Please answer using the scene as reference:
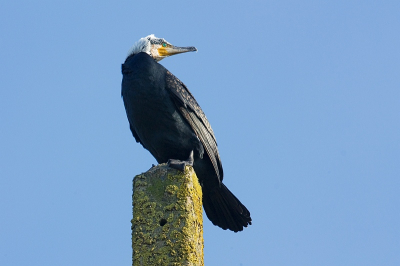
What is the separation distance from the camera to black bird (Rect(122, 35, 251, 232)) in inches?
311

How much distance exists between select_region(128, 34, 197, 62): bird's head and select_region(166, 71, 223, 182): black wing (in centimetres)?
54

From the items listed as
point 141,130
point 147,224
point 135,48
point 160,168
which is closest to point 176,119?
point 141,130

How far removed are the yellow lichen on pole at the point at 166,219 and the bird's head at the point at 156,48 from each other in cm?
270

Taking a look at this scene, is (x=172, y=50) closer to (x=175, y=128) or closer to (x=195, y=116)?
(x=195, y=116)

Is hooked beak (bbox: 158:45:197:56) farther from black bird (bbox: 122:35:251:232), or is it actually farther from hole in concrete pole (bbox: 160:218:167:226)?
hole in concrete pole (bbox: 160:218:167:226)

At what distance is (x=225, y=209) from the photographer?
8344 mm

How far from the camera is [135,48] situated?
28.4 ft

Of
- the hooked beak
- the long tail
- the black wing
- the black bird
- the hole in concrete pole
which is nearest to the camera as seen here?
the hole in concrete pole

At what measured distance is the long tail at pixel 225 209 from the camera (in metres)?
8.29

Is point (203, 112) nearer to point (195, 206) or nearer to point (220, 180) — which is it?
point (220, 180)

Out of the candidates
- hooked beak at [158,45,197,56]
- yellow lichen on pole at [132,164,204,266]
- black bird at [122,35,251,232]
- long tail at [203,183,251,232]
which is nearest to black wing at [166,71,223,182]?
black bird at [122,35,251,232]

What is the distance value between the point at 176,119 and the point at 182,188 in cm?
204

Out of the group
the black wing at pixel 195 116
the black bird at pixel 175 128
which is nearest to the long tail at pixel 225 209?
the black bird at pixel 175 128

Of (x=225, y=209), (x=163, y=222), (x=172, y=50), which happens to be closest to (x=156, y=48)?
(x=172, y=50)
